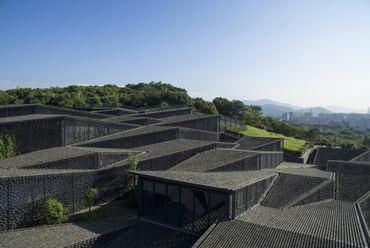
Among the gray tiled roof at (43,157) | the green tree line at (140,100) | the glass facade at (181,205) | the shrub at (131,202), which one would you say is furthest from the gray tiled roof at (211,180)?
the green tree line at (140,100)

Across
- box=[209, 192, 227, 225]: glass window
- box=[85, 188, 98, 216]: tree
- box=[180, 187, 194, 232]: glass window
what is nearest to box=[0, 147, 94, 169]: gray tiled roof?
box=[85, 188, 98, 216]: tree

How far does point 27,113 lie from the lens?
27359 millimetres

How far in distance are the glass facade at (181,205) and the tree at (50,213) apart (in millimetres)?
4173

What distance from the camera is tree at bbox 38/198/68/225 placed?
1445cm

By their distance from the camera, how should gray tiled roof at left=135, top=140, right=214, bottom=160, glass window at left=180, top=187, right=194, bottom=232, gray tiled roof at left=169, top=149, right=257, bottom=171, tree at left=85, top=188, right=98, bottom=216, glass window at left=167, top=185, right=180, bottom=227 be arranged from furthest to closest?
gray tiled roof at left=135, top=140, right=214, bottom=160 → gray tiled roof at left=169, top=149, right=257, bottom=171 → tree at left=85, top=188, right=98, bottom=216 → glass window at left=167, top=185, right=180, bottom=227 → glass window at left=180, top=187, right=194, bottom=232

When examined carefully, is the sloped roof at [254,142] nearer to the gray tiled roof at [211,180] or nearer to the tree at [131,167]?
the tree at [131,167]

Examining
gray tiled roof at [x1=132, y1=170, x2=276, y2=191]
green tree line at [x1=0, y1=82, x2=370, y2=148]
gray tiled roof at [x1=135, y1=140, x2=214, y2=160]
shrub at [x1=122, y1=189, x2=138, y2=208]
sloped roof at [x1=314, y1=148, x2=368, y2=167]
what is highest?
green tree line at [x1=0, y1=82, x2=370, y2=148]

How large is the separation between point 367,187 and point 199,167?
11608mm

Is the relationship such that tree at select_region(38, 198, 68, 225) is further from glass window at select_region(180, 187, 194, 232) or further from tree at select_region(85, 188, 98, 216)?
glass window at select_region(180, 187, 194, 232)

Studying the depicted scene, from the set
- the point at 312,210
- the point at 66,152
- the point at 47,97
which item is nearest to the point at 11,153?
the point at 66,152

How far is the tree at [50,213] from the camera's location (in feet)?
47.4

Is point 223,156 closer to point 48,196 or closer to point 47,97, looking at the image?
point 48,196

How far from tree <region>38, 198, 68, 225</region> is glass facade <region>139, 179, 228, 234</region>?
417cm

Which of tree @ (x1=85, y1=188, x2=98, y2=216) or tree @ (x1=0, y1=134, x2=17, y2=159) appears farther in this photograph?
tree @ (x1=0, y1=134, x2=17, y2=159)
